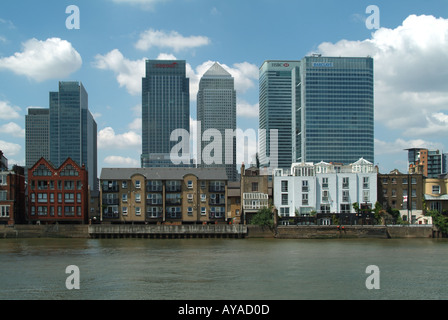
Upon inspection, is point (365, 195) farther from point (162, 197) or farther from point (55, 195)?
point (55, 195)

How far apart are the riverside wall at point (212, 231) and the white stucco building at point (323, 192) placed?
9951mm

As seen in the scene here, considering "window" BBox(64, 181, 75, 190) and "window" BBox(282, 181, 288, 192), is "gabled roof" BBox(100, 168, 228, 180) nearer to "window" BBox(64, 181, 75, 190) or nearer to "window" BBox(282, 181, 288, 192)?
"window" BBox(64, 181, 75, 190)

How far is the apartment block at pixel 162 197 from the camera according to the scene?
370 feet

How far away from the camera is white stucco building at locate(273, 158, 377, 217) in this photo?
112m

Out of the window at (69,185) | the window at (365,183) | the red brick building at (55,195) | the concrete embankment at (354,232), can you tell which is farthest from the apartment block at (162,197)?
the window at (365,183)

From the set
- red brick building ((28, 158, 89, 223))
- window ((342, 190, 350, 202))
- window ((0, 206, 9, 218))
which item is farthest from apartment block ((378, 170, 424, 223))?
window ((0, 206, 9, 218))

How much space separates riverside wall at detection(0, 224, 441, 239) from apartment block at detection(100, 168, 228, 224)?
892 centimetres

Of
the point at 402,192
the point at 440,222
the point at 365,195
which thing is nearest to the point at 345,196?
the point at 365,195

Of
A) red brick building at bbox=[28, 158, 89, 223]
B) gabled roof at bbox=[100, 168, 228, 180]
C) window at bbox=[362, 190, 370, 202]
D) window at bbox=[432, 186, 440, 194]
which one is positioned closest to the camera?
red brick building at bbox=[28, 158, 89, 223]

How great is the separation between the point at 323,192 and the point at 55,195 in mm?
51803

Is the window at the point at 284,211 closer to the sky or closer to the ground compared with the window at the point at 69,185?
closer to the ground

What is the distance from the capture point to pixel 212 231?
10319 centimetres

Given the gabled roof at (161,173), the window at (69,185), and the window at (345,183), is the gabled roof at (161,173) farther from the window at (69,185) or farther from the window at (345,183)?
the window at (345,183)

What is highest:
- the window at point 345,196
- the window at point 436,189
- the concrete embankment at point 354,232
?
the window at point 436,189
